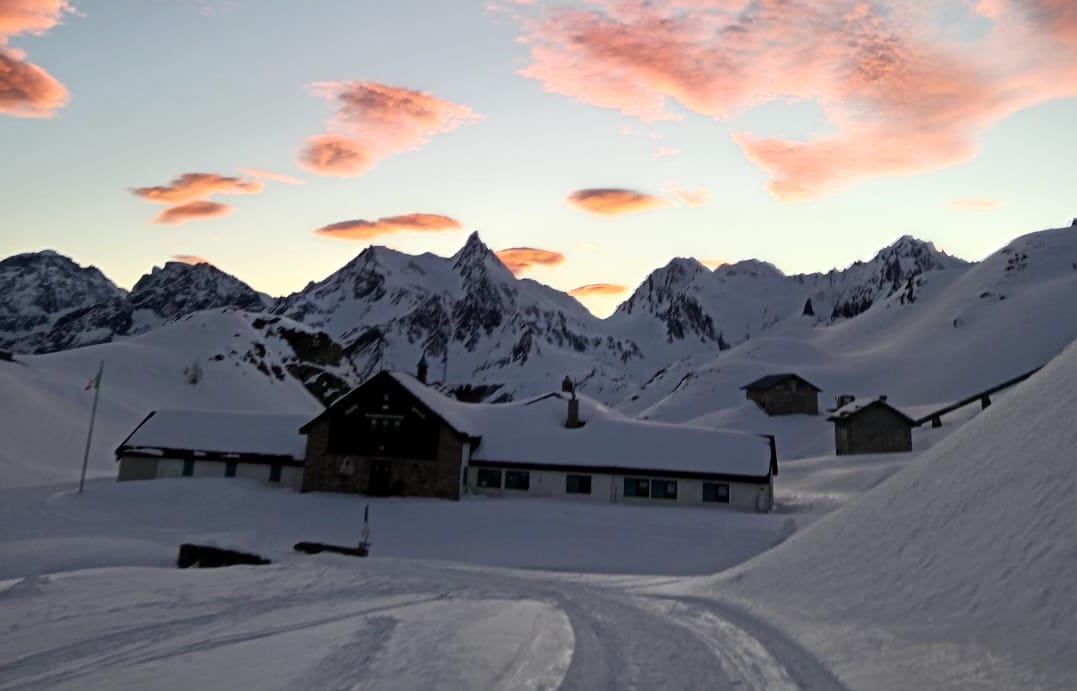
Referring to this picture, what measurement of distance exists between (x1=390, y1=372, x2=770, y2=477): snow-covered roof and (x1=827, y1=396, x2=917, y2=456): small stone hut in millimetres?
24163

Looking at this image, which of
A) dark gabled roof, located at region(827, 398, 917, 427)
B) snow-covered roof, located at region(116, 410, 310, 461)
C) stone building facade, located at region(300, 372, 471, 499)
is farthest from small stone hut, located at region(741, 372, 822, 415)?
snow-covered roof, located at region(116, 410, 310, 461)

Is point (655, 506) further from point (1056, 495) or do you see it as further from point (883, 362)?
point (883, 362)

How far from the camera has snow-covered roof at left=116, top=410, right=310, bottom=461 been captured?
46.1 metres

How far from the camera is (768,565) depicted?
19703mm

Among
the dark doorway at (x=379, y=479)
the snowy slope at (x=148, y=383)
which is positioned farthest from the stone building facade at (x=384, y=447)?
the snowy slope at (x=148, y=383)

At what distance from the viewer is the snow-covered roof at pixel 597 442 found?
4162 centimetres

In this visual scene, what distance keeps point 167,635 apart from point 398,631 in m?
4.03

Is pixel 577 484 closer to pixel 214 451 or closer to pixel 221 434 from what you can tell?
pixel 214 451

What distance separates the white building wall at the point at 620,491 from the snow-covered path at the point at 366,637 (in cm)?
2226

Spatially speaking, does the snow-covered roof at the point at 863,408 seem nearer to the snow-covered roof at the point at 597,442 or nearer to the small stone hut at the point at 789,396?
the small stone hut at the point at 789,396

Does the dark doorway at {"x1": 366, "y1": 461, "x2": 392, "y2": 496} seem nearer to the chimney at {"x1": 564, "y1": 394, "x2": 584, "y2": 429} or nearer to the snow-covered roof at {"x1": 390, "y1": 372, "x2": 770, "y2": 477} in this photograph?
the snow-covered roof at {"x1": 390, "y1": 372, "x2": 770, "y2": 477}

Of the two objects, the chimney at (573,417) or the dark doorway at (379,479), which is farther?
Result: the chimney at (573,417)

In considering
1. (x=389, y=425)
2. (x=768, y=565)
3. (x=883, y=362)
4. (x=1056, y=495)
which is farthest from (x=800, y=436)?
(x=1056, y=495)

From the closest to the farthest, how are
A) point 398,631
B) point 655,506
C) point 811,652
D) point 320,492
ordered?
1. point 811,652
2. point 398,631
3. point 655,506
4. point 320,492
